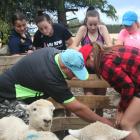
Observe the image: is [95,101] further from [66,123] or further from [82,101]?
[66,123]

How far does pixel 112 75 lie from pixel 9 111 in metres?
1.28

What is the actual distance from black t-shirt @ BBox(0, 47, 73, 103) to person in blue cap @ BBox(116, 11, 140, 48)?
1.61m

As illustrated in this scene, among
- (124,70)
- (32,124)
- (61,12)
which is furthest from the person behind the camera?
(61,12)

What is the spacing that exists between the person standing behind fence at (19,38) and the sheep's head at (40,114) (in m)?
1.82

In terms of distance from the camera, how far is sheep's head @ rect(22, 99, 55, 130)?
473 cm

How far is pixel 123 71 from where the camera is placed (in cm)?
494

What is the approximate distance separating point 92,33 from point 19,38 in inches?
39.0

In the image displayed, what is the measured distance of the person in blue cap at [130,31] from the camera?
638cm

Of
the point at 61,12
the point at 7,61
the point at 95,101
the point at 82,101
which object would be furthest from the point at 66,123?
the point at 61,12

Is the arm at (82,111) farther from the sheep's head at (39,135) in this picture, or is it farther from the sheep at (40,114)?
the sheep's head at (39,135)

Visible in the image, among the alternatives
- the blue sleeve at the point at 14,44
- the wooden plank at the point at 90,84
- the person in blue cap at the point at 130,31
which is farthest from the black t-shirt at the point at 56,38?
the person in blue cap at the point at 130,31

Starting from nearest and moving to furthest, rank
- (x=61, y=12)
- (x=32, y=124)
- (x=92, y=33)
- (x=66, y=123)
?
(x=32, y=124) → (x=66, y=123) → (x=92, y=33) → (x=61, y=12)

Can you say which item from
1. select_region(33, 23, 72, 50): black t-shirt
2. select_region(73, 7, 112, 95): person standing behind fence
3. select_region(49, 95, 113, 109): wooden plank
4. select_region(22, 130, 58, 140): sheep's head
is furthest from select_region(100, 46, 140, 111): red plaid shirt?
select_region(33, 23, 72, 50): black t-shirt

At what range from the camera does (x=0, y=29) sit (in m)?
11.7
